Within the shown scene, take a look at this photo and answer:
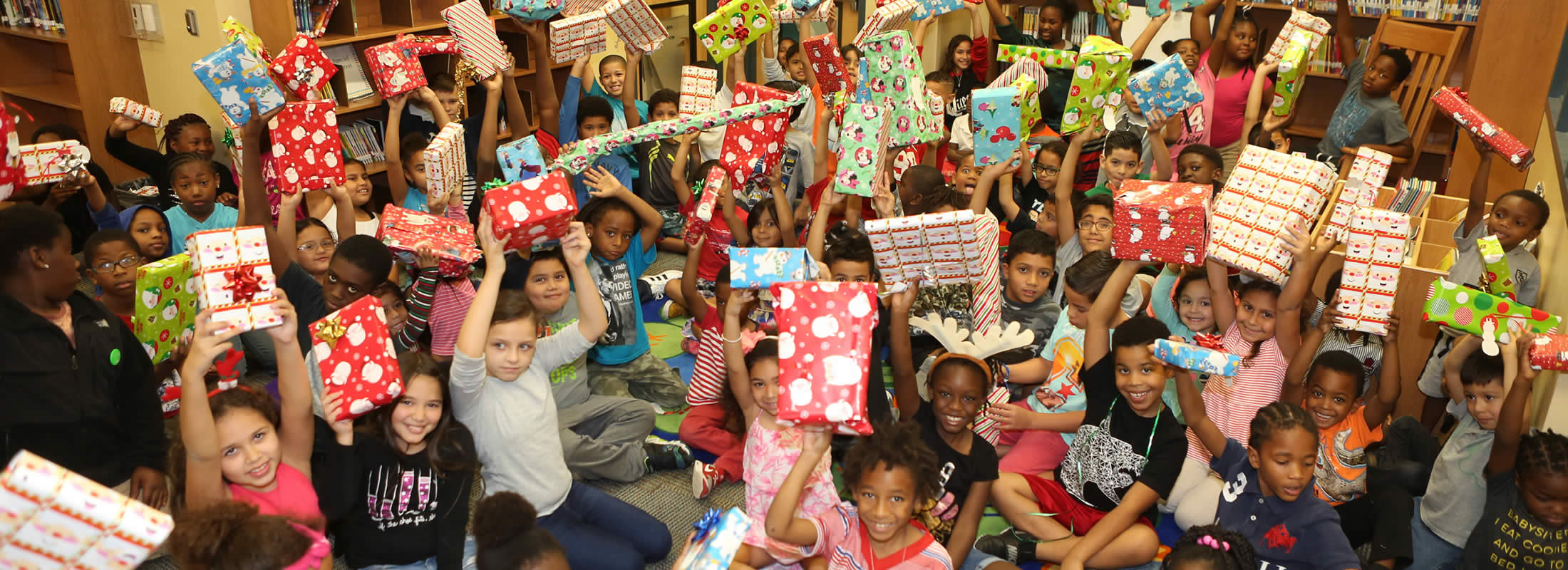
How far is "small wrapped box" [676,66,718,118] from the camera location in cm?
475

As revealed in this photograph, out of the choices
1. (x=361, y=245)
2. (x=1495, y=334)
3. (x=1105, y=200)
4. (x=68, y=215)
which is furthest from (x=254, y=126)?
(x=1495, y=334)

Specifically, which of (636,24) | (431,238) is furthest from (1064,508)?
(636,24)

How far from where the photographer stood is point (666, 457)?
3.61 metres

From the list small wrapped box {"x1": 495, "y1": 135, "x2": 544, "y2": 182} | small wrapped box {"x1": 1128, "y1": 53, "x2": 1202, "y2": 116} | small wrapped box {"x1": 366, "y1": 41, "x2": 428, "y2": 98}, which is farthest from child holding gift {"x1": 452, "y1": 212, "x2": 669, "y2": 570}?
small wrapped box {"x1": 1128, "y1": 53, "x2": 1202, "y2": 116}

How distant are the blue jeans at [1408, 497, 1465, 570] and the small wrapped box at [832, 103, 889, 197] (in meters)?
2.02

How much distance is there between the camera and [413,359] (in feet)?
8.73

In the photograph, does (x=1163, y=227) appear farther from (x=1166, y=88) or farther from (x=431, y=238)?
(x=431, y=238)

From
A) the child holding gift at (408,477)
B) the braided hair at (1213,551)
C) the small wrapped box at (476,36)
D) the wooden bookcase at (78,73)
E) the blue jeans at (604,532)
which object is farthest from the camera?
the wooden bookcase at (78,73)

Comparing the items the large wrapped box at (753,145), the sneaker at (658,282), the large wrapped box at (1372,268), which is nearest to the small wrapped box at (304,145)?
the large wrapped box at (753,145)

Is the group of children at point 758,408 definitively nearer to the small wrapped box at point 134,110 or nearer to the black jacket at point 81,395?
the black jacket at point 81,395

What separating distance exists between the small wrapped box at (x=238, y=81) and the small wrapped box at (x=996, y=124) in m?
2.46

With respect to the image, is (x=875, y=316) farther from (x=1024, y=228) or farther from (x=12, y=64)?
(x=12, y=64)

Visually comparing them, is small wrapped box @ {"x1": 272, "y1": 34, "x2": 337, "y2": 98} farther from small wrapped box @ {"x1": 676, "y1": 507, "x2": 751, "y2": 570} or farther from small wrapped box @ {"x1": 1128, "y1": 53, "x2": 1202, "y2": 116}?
small wrapped box @ {"x1": 1128, "y1": 53, "x2": 1202, "y2": 116}

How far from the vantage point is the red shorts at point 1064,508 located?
318 centimetres
